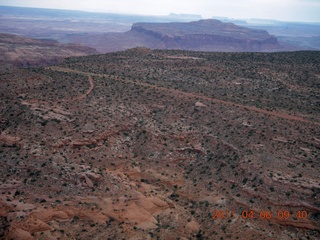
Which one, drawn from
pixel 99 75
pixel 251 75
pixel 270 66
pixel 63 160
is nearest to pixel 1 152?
pixel 63 160

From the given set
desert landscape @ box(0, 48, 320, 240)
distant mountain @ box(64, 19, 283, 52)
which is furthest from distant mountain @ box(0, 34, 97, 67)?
desert landscape @ box(0, 48, 320, 240)

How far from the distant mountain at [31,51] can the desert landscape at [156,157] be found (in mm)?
58275

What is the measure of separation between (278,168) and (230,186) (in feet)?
13.9

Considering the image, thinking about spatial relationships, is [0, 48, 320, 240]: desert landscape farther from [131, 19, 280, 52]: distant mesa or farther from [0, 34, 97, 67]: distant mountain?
[131, 19, 280, 52]: distant mesa

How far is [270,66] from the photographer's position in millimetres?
48125

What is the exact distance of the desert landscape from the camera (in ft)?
66.6

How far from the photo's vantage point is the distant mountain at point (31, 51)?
91725 mm

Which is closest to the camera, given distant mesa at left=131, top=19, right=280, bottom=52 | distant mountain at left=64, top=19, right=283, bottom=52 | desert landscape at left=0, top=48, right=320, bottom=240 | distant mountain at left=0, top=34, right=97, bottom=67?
desert landscape at left=0, top=48, right=320, bottom=240

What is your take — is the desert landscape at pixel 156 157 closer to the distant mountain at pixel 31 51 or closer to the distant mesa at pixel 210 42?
the distant mountain at pixel 31 51

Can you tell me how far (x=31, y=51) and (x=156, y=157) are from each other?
9015 centimetres

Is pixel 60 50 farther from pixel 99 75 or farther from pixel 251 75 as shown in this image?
pixel 251 75

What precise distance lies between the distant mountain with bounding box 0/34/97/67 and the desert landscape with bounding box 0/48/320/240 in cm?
5827

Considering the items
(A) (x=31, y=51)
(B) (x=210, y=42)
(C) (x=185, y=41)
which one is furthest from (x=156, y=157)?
(B) (x=210, y=42)

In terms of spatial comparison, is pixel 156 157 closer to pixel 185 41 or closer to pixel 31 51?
pixel 31 51
